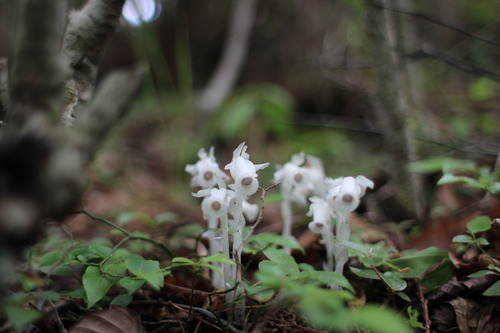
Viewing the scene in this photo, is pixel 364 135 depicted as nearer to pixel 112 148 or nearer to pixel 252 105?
pixel 252 105

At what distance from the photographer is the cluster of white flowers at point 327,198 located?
42.9 inches

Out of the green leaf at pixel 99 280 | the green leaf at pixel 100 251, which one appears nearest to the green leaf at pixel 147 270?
the green leaf at pixel 99 280

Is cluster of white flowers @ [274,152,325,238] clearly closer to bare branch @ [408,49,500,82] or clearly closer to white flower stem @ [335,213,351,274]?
white flower stem @ [335,213,351,274]

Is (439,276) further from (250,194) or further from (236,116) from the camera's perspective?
(236,116)

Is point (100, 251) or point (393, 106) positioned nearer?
point (100, 251)

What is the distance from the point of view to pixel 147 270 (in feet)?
3.07

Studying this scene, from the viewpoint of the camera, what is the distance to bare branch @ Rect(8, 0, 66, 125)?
0.78 m

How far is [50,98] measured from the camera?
31.1 inches

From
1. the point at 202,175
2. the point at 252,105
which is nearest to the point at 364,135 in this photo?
the point at 252,105

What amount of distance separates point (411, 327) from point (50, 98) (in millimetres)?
1121

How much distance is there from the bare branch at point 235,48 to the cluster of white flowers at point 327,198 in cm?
298

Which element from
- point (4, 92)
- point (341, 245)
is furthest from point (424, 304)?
point (4, 92)

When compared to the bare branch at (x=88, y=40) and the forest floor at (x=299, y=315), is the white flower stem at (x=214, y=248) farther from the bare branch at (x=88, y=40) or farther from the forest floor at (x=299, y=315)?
the bare branch at (x=88, y=40)

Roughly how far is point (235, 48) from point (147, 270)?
13.4ft
